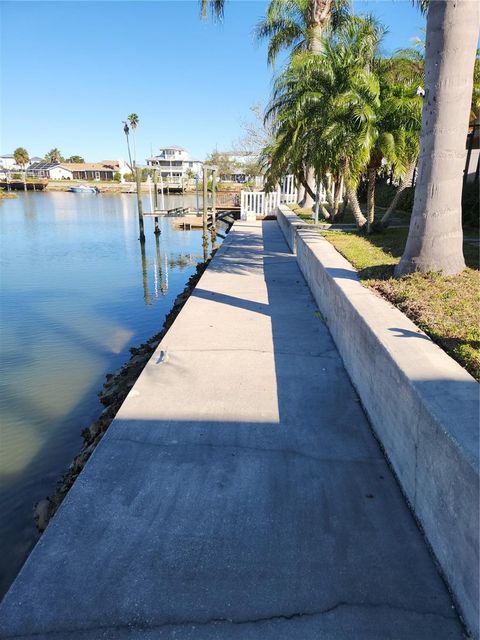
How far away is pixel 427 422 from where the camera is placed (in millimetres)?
2584

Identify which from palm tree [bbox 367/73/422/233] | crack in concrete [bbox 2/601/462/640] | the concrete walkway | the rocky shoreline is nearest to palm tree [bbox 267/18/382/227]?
palm tree [bbox 367/73/422/233]

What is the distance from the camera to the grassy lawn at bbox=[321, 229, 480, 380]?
3750mm

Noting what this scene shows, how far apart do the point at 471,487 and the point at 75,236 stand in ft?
96.3

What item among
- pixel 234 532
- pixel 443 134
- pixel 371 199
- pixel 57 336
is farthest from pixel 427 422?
pixel 371 199

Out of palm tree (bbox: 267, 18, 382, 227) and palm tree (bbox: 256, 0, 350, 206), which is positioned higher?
palm tree (bbox: 256, 0, 350, 206)

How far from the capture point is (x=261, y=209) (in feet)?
82.4

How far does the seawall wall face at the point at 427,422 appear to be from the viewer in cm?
211

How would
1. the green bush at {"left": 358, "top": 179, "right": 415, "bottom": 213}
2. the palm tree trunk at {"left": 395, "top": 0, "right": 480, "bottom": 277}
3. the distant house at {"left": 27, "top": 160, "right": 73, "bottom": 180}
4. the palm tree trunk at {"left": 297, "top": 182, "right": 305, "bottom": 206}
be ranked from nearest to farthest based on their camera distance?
the palm tree trunk at {"left": 395, "top": 0, "right": 480, "bottom": 277}, the green bush at {"left": 358, "top": 179, "right": 415, "bottom": 213}, the palm tree trunk at {"left": 297, "top": 182, "right": 305, "bottom": 206}, the distant house at {"left": 27, "top": 160, "right": 73, "bottom": 180}

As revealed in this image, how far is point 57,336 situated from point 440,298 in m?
8.54

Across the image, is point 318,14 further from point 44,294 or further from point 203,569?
point 203,569

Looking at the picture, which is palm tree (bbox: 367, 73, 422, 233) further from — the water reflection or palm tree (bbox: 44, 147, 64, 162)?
palm tree (bbox: 44, 147, 64, 162)

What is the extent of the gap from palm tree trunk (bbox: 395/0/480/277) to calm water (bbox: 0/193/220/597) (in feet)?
17.6

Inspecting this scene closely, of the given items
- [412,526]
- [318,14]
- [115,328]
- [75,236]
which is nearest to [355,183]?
[115,328]

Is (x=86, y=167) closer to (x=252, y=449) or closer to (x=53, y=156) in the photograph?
(x=53, y=156)
